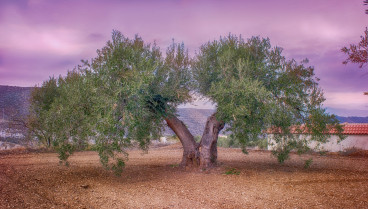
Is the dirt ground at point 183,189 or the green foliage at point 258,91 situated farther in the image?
the green foliage at point 258,91

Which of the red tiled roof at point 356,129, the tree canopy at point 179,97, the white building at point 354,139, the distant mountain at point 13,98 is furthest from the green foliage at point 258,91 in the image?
the distant mountain at point 13,98

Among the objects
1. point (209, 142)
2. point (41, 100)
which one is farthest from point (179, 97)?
point (41, 100)

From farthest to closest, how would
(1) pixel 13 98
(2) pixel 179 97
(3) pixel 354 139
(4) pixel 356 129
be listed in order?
(1) pixel 13 98, (4) pixel 356 129, (3) pixel 354 139, (2) pixel 179 97

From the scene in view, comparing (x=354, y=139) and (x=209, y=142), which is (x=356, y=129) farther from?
(x=209, y=142)

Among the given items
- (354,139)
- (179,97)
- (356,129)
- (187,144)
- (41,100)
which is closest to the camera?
(179,97)

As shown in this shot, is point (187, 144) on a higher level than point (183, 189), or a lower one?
higher

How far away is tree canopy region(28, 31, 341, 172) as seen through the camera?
1112 centimetres

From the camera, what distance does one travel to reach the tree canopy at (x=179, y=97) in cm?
1112

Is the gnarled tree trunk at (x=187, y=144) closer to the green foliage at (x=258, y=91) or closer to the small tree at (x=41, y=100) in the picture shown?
the green foliage at (x=258, y=91)

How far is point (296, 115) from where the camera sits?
14172 mm

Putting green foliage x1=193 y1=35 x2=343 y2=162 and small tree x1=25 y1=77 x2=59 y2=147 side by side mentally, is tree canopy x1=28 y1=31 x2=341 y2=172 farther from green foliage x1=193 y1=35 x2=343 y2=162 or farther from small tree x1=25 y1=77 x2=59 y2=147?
small tree x1=25 y1=77 x2=59 y2=147

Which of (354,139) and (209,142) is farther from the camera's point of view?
(354,139)

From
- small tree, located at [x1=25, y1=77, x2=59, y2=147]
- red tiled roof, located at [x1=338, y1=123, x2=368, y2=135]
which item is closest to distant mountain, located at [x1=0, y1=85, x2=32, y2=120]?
small tree, located at [x1=25, y1=77, x2=59, y2=147]

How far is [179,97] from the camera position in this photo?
544 inches
